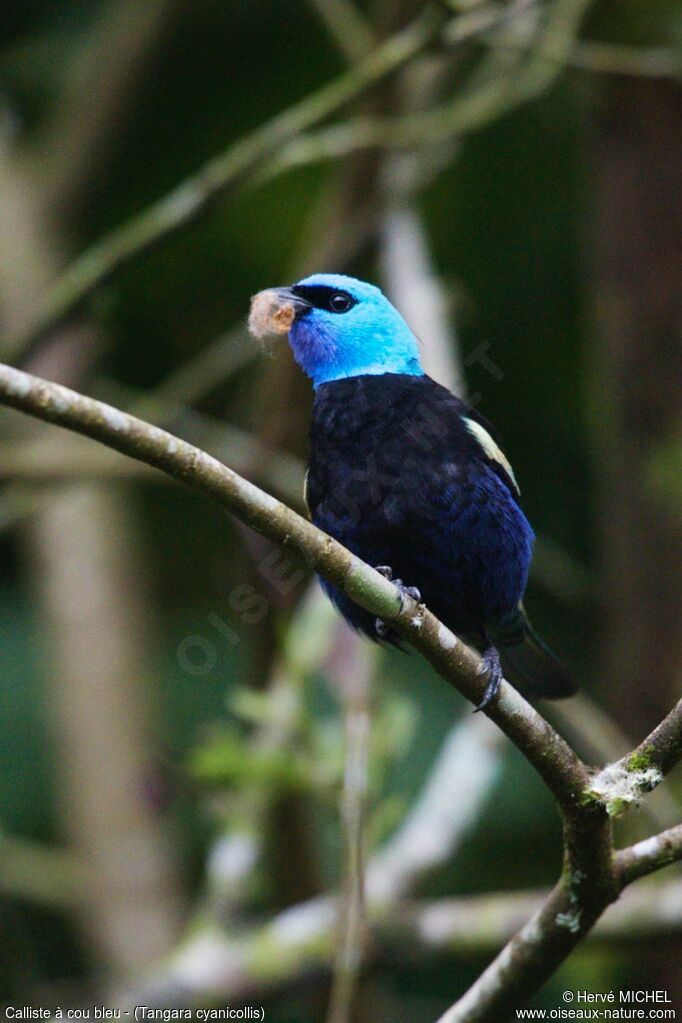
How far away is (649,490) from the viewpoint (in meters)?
5.99

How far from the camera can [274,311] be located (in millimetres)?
3504

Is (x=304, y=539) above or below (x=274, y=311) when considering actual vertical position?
below

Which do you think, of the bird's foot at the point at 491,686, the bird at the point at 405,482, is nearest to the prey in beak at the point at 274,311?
the bird at the point at 405,482

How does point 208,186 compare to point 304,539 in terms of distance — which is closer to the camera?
point 304,539

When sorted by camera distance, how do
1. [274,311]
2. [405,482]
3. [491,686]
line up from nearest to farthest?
[491,686], [405,482], [274,311]

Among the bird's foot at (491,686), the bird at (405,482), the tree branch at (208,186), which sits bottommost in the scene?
the bird's foot at (491,686)

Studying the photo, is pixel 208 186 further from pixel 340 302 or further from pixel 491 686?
pixel 491 686

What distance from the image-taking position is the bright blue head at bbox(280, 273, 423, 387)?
354 centimetres

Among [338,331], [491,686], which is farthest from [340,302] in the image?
[491,686]

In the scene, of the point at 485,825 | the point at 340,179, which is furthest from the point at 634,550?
the point at 340,179

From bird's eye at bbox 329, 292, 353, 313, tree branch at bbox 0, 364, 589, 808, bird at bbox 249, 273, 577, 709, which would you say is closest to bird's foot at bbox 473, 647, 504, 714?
tree branch at bbox 0, 364, 589, 808

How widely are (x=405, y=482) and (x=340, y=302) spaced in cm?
64

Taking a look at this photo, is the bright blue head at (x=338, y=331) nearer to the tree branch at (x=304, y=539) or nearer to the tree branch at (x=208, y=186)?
the tree branch at (x=208, y=186)

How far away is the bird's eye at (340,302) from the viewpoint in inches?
140
